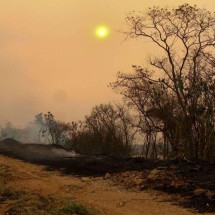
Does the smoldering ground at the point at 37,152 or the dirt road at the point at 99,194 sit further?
the smoldering ground at the point at 37,152

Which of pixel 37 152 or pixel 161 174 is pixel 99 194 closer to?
pixel 161 174

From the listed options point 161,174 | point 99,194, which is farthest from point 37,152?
point 99,194

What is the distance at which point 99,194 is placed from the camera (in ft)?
41.4

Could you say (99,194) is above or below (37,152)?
below

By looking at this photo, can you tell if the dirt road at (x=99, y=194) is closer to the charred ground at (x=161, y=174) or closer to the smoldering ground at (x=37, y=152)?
the charred ground at (x=161, y=174)

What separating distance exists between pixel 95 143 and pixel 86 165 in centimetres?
2650

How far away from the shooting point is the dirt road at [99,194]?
10523mm

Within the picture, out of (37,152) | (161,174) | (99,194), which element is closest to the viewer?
(99,194)

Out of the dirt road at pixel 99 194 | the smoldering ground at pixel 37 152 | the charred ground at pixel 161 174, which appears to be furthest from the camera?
the smoldering ground at pixel 37 152

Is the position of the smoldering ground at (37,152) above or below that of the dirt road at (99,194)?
above

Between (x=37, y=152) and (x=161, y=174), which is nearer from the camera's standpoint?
(x=161, y=174)

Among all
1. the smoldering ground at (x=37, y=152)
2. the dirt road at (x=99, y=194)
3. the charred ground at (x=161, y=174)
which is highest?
the smoldering ground at (x=37, y=152)

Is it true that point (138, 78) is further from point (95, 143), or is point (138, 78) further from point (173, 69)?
point (95, 143)

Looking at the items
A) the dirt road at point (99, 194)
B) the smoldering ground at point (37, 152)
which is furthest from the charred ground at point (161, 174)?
the smoldering ground at point (37, 152)
